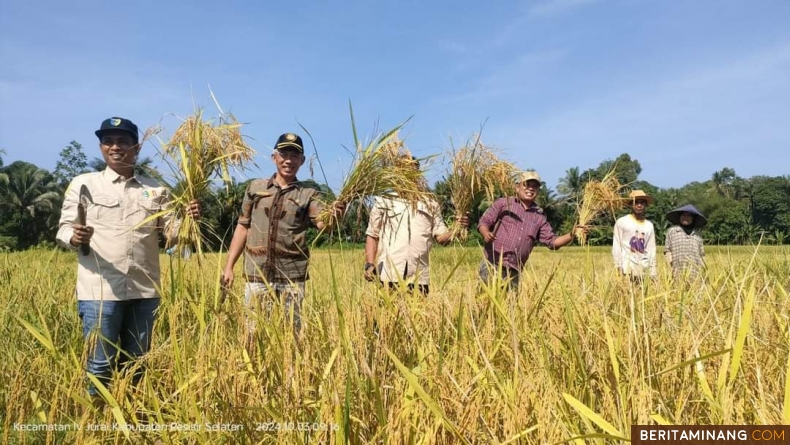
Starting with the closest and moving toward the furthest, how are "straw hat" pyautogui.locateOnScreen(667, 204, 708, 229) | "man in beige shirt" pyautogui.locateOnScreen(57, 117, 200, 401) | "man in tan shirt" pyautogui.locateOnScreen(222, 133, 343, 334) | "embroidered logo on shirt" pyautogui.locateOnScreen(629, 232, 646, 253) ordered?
"man in beige shirt" pyautogui.locateOnScreen(57, 117, 200, 401), "man in tan shirt" pyautogui.locateOnScreen(222, 133, 343, 334), "embroidered logo on shirt" pyautogui.locateOnScreen(629, 232, 646, 253), "straw hat" pyautogui.locateOnScreen(667, 204, 708, 229)

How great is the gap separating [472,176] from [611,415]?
5.29 feet

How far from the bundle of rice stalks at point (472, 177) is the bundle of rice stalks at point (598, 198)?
3.96 feet

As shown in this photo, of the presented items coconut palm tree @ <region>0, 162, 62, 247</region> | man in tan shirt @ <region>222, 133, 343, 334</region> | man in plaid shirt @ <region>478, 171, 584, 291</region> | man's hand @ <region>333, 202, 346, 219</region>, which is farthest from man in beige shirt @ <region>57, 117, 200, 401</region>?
coconut palm tree @ <region>0, 162, 62, 247</region>

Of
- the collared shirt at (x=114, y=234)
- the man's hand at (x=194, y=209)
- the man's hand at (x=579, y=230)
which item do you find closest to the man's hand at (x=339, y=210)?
the man's hand at (x=194, y=209)

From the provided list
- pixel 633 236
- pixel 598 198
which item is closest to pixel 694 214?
pixel 633 236

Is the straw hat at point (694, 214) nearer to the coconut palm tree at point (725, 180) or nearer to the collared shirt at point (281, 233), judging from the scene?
the collared shirt at point (281, 233)

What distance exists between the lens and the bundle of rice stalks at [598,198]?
381cm

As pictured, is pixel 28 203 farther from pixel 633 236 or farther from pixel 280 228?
pixel 633 236

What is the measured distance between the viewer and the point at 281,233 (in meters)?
2.92

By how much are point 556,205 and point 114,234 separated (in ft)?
10.7

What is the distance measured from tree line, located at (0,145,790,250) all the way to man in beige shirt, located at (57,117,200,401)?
0.54 ft

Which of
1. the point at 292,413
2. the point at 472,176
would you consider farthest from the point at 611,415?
the point at 472,176

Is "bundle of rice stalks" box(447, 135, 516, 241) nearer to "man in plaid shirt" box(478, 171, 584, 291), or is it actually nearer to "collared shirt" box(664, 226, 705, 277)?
"man in plaid shirt" box(478, 171, 584, 291)

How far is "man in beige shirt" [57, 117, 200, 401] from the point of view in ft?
8.19
